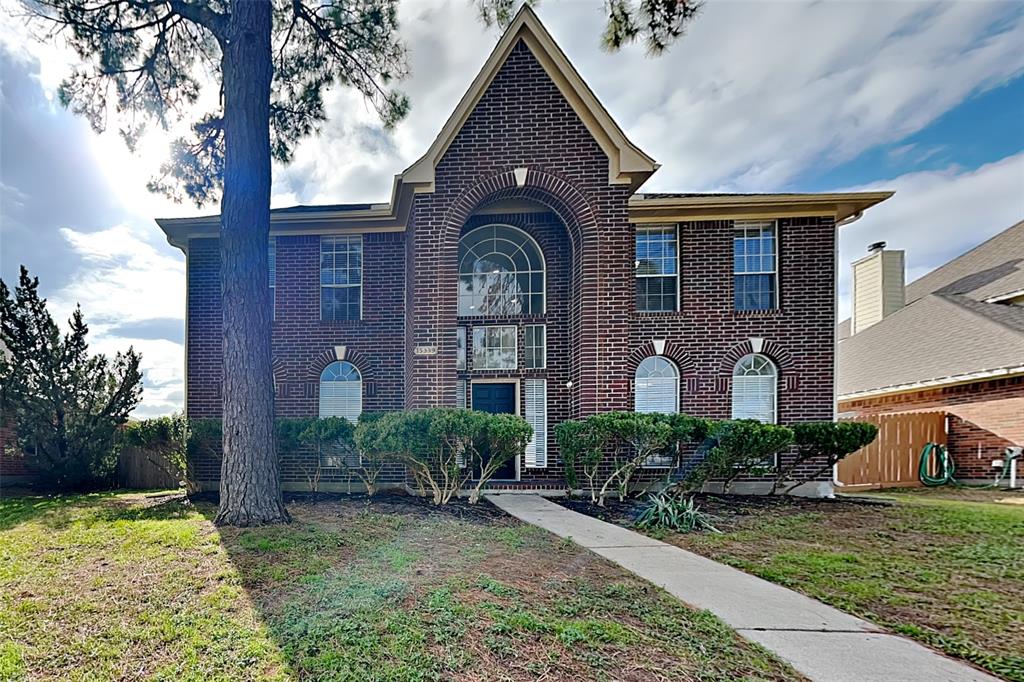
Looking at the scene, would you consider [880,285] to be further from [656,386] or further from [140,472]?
[140,472]

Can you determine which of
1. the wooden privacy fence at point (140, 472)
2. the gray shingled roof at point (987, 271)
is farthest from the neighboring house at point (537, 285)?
the gray shingled roof at point (987, 271)

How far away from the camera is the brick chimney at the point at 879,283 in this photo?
61.1 feet

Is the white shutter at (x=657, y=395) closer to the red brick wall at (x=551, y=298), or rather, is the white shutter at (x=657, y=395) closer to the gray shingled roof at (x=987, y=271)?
the red brick wall at (x=551, y=298)

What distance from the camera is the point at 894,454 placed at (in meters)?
12.6

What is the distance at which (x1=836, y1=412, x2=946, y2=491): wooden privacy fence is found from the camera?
41.1 feet

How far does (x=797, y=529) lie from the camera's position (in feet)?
23.5

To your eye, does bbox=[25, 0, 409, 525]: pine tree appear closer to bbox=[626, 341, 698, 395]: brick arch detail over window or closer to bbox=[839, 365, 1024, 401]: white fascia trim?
bbox=[626, 341, 698, 395]: brick arch detail over window

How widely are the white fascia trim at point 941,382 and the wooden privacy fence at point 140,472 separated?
17906 millimetres

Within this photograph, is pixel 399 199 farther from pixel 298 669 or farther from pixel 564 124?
pixel 298 669

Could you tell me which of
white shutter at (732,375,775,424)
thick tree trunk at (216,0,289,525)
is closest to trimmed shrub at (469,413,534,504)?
thick tree trunk at (216,0,289,525)

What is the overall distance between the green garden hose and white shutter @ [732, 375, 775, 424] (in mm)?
5134

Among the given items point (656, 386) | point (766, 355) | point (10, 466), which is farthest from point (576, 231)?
point (10, 466)

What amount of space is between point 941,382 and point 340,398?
14372 millimetres

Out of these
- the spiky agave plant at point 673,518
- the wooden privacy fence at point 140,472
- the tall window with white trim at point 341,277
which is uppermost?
the tall window with white trim at point 341,277
